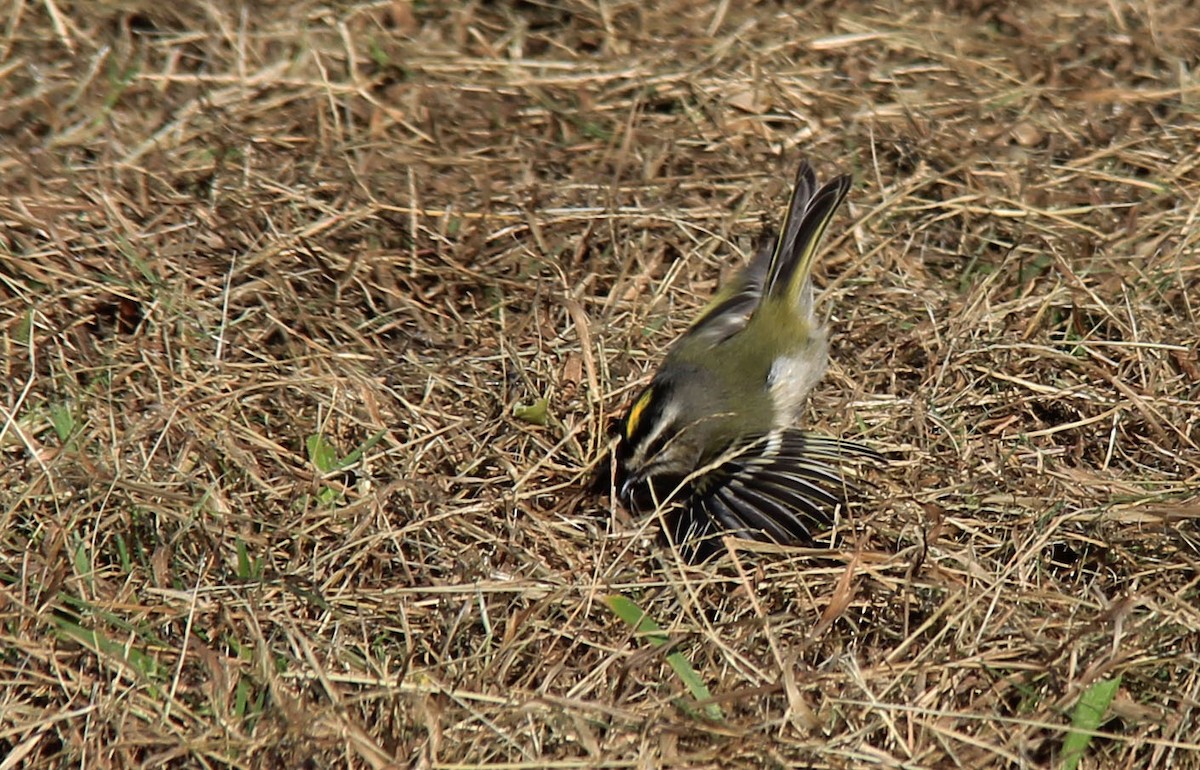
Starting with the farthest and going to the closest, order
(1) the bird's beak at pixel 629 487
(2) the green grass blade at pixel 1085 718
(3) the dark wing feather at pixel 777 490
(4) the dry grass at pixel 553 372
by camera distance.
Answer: (1) the bird's beak at pixel 629 487
(3) the dark wing feather at pixel 777 490
(4) the dry grass at pixel 553 372
(2) the green grass blade at pixel 1085 718

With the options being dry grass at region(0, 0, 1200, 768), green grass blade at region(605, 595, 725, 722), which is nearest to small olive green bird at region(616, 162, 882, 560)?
dry grass at region(0, 0, 1200, 768)

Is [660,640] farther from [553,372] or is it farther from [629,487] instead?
[553,372]

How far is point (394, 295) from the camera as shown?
14.8 ft

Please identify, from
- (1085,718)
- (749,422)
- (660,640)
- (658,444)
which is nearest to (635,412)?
(658,444)

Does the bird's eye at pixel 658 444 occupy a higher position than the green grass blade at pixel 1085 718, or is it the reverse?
the bird's eye at pixel 658 444

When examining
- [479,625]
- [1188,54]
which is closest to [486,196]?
[479,625]

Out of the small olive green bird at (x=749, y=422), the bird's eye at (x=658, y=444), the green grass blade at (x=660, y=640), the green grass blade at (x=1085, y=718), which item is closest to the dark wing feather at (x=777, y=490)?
the small olive green bird at (x=749, y=422)

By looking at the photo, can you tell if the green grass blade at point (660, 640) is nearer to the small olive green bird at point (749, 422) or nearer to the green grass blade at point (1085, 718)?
the small olive green bird at point (749, 422)

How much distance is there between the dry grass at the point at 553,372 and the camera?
3.27 metres

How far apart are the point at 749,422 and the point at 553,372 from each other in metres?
0.63

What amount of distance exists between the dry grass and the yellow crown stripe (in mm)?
216

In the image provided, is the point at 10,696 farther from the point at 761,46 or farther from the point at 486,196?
the point at 761,46

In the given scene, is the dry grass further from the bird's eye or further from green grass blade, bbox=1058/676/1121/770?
the bird's eye

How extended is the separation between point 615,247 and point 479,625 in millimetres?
1626
